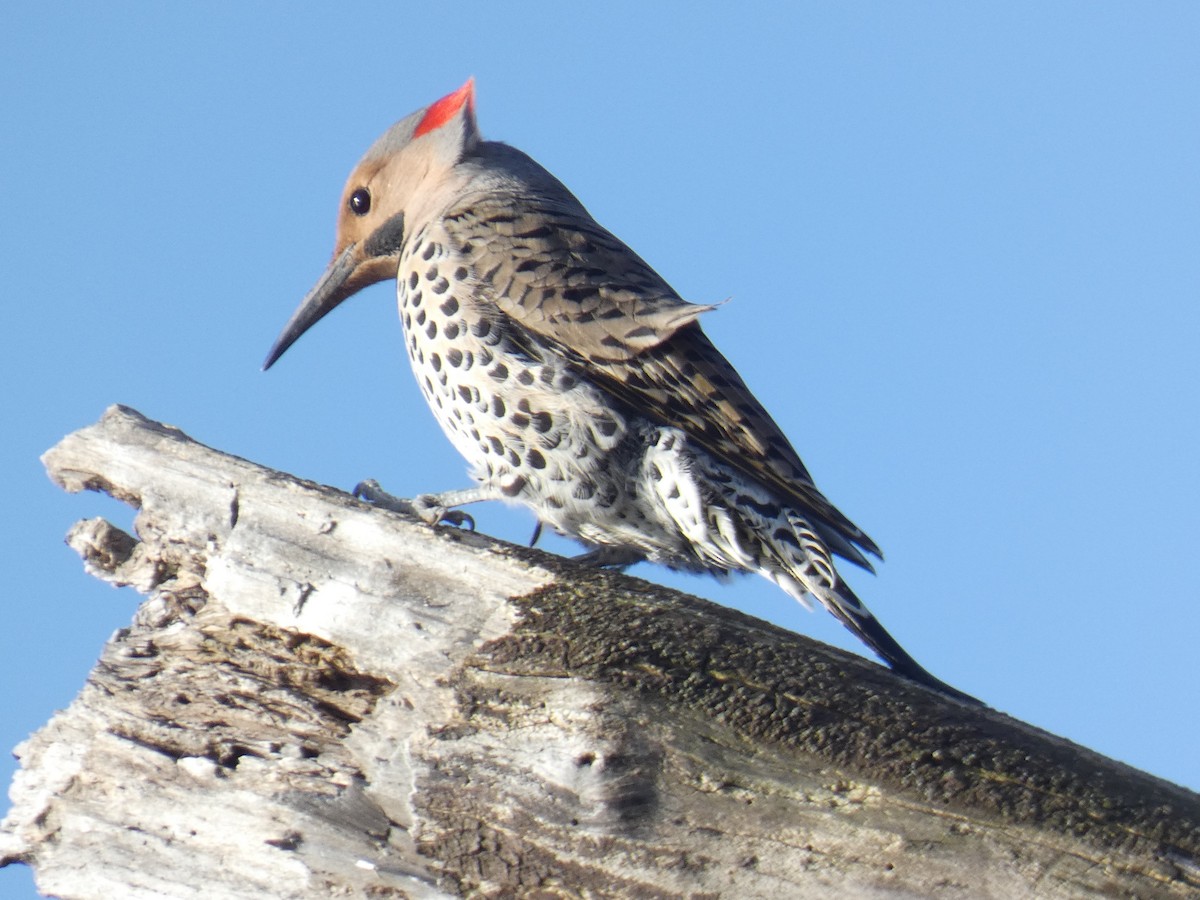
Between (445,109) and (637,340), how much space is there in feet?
7.19

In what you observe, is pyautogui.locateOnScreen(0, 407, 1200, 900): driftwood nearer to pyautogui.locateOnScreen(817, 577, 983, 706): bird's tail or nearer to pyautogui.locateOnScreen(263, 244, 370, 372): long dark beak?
pyautogui.locateOnScreen(817, 577, 983, 706): bird's tail

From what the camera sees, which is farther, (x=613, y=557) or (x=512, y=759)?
(x=613, y=557)

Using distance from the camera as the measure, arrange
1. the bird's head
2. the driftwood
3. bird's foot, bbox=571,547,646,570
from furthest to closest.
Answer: the bird's head < bird's foot, bbox=571,547,646,570 < the driftwood

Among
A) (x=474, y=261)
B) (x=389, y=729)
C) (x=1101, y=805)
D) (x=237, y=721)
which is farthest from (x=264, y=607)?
(x=1101, y=805)

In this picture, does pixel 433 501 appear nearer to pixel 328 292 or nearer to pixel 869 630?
pixel 869 630

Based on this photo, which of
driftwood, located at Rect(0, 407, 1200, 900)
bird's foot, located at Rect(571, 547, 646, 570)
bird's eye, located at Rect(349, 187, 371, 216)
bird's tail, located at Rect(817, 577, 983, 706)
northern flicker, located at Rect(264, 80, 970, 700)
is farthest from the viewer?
bird's eye, located at Rect(349, 187, 371, 216)

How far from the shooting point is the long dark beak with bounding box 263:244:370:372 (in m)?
6.79

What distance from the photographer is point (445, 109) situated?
22.5 ft

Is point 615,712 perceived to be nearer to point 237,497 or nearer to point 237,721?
point 237,721

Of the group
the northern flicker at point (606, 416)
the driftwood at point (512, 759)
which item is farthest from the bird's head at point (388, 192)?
the driftwood at point (512, 759)

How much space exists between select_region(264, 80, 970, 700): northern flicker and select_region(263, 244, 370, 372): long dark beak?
1.08 meters

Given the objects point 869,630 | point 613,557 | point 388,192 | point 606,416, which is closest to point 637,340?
point 606,416

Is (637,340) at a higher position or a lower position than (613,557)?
higher

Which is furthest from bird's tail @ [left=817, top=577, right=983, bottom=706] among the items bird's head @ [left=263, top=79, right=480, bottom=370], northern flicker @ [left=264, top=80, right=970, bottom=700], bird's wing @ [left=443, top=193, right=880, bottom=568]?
bird's head @ [left=263, top=79, right=480, bottom=370]
